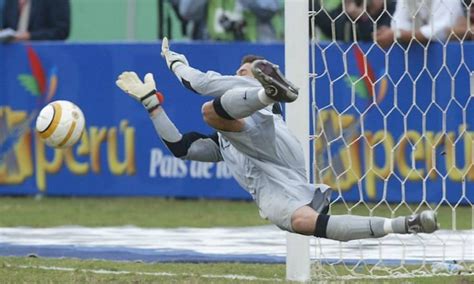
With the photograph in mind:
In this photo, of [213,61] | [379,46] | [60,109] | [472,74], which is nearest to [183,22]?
[213,61]

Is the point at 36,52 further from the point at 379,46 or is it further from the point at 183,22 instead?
the point at 379,46

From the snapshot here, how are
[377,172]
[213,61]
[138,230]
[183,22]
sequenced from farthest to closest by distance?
1. [183,22]
2. [213,61]
3. [377,172]
4. [138,230]

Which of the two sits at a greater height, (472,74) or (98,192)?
(472,74)

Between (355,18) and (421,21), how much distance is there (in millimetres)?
687

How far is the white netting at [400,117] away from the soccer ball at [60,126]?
6.52 ft

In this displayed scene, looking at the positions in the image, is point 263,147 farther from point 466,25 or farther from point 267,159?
point 466,25

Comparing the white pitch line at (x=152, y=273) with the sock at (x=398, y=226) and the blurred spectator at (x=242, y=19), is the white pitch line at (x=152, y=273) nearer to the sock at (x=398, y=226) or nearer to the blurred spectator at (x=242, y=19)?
the sock at (x=398, y=226)

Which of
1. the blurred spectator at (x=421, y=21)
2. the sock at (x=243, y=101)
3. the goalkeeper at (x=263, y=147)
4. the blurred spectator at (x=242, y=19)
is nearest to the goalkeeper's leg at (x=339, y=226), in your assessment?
the goalkeeper at (x=263, y=147)

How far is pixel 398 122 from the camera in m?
15.0

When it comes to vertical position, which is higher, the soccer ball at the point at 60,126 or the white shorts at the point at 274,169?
the soccer ball at the point at 60,126

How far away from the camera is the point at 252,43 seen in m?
16.1

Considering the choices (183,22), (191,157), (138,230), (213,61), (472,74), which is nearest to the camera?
(191,157)

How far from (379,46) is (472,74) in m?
1.85

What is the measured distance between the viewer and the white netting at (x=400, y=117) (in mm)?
11969
